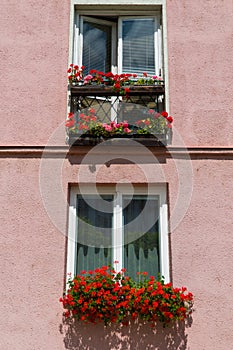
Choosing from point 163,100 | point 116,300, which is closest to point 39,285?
point 116,300

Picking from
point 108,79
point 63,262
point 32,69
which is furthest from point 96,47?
point 63,262

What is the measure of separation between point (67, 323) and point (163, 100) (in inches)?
140

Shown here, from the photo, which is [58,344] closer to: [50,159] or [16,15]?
[50,159]

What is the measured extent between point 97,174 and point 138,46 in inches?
94.9

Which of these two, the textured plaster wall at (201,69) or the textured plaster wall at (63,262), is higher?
the textured plaster wall at (201,69)

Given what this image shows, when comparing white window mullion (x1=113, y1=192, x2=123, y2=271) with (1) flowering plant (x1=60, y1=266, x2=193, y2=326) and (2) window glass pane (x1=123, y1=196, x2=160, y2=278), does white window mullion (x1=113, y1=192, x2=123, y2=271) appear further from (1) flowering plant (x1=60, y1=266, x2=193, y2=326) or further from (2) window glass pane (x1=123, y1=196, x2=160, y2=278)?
(1) flowering plant (x1=60, y1=266, x2=193, y2=326)

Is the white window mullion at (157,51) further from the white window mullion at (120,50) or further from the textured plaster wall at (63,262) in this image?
the textured plaster wall at (63,262)

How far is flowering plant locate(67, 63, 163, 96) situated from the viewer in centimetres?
653

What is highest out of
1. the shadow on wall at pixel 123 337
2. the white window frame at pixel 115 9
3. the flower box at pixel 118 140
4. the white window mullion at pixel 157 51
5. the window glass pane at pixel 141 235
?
the white window frame at pixel 115 9

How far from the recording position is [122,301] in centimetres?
540

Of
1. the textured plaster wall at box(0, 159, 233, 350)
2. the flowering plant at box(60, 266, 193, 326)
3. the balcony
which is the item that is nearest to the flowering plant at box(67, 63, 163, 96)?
the balcony

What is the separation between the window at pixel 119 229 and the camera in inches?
234

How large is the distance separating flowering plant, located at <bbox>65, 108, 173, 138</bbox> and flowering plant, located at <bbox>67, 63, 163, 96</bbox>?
55cm

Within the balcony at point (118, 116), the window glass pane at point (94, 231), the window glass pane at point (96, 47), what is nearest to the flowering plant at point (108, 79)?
the balcony at point (118, 116)
